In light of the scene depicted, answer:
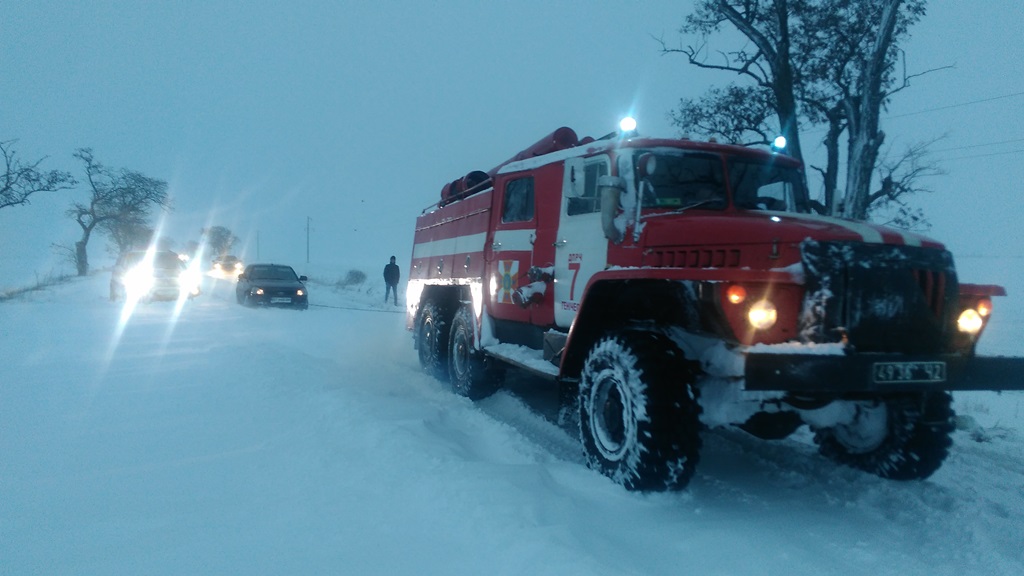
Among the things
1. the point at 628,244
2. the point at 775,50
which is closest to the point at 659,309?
the point at 628,244

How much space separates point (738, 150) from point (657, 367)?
2.23 m

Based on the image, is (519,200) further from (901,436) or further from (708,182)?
(901,436)

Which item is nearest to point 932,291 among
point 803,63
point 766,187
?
point 766,187

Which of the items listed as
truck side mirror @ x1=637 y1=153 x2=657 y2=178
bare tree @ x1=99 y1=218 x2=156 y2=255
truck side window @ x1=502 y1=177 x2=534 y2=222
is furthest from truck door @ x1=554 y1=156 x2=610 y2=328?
bare tree @ x1=99 y1=218 x2=156 y2=255

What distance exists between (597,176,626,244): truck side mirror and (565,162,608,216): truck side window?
1.26 feet

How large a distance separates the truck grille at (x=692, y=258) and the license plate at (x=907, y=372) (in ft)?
3.04

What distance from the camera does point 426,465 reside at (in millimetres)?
3975

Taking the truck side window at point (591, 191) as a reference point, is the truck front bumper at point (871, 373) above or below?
below

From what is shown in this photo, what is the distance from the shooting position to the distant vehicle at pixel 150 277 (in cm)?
1958

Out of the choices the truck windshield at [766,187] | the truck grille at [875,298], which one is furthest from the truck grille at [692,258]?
the truck windshield at [766,187]

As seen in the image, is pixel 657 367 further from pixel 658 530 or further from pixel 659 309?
pixel 658 530

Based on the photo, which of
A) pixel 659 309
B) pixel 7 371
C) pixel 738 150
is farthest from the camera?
pixel 7 371

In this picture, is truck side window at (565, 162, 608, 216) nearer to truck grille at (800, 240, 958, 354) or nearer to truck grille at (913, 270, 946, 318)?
truck grille at (800, 240, 958, 354)

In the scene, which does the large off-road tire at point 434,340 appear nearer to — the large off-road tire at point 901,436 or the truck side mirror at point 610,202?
the truck side mirror at point 610,202
